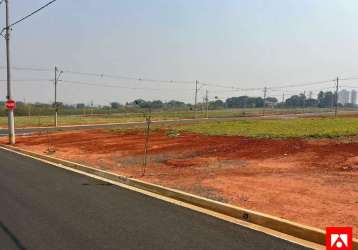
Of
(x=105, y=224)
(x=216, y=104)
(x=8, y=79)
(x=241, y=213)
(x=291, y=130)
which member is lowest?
(x=105, y=224)

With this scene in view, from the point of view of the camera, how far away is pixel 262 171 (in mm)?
13758

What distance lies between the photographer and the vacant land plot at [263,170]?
9211mm

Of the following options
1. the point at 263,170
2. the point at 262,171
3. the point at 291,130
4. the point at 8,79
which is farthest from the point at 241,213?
the point at 8,79

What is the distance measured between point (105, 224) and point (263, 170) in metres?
6.60

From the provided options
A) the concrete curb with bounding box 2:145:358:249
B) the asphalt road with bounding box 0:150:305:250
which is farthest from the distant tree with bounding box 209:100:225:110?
the asphalt road with bounding box 0:150:305:250

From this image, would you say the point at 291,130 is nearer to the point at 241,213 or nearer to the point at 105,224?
the point at 241,213

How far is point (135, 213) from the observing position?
9.30 m

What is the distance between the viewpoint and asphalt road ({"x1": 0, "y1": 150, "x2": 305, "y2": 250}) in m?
7.21

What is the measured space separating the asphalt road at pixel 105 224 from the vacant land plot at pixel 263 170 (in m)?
1.22

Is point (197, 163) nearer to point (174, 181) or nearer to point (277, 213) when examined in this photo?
point (174, 181)

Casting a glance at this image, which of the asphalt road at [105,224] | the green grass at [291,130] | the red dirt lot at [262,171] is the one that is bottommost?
the asphalt road at [105,224]

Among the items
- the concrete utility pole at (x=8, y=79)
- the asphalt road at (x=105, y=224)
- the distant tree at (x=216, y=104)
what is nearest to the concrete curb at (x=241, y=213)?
the asphalt road at (x=105, y=224)

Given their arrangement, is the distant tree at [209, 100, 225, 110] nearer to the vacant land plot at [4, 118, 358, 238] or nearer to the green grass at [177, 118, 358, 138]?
the green grass at [177, 118, 358, 138]

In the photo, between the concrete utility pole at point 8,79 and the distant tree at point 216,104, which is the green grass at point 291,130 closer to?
the concrete utility pole at point 8,79
